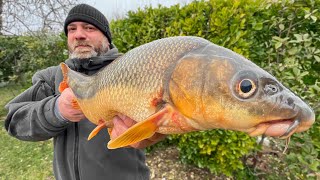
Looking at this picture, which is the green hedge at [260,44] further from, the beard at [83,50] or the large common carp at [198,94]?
the large common carp at [198,94]

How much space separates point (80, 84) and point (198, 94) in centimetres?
77

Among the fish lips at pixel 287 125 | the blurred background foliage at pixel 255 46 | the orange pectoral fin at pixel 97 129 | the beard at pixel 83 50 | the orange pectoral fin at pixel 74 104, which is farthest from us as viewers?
the blurred background foliage at pixel 255 46

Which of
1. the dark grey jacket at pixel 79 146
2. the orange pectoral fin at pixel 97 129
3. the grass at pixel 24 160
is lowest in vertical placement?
the grass at pixel 24 160

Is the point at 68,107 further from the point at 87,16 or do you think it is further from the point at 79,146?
the point at 87,16

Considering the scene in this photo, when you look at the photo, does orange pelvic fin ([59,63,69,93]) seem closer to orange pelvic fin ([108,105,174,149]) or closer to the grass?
orange pelvic fin ([108,105,174,149])

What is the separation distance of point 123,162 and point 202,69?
3.75ft

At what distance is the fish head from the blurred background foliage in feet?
6.14

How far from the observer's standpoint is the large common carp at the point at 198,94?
3.56 feet

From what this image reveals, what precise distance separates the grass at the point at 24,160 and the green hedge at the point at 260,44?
7.80 feet

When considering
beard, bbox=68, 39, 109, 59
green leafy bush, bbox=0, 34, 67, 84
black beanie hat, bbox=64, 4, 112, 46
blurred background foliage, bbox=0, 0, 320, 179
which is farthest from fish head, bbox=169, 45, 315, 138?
green leafy bush, bbox=0, 34, 67, 84

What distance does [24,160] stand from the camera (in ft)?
17.6

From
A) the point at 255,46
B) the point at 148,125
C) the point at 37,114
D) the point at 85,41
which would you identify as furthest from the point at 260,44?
the point at 148,125

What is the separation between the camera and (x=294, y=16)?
3.29 meters

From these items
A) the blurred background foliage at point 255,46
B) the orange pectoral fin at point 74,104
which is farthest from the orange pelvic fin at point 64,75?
the blurred background foliage at point 255,46
